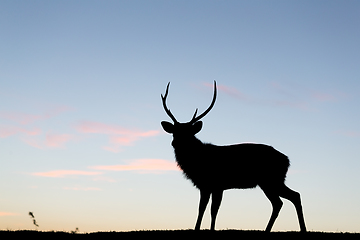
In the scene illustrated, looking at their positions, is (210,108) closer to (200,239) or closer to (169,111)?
(169,111)

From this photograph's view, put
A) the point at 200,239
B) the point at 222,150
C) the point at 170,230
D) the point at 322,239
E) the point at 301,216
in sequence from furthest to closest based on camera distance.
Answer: the point at 222,150 < the point at 301,216 < the point at 170,230 < the point at 322,239 < the point at 200,239

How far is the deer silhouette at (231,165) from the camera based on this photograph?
13617 millimetres

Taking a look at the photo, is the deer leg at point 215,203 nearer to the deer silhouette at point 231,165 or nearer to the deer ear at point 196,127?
the deer silhouette at point 231,165

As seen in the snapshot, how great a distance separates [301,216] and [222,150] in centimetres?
291

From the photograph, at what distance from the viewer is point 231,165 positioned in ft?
45.9

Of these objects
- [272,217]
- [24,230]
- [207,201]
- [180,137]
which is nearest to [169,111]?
[180,137]

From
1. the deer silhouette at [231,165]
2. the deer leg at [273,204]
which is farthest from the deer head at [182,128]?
the deer leg at [273,204]

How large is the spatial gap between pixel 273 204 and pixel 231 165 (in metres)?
1.60

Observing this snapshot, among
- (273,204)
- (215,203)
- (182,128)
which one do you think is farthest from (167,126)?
(273,204)

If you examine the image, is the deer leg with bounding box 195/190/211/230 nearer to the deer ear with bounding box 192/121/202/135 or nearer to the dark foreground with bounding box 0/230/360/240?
the dark foreground with bounding box 0/230/360/240

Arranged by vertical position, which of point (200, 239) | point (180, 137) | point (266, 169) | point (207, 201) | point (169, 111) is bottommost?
point (200, 239)

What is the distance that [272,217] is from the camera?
1346cm

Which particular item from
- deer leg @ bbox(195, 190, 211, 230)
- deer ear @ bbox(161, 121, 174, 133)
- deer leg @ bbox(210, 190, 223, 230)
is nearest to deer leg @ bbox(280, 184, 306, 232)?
deer leg @ bbox(210, 190, 223, 230)

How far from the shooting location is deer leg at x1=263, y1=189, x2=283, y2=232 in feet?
43.9
